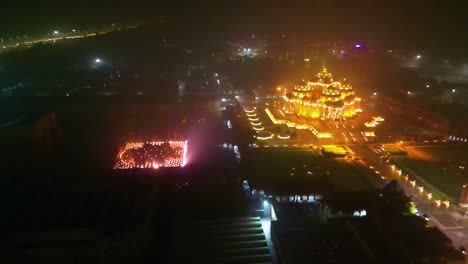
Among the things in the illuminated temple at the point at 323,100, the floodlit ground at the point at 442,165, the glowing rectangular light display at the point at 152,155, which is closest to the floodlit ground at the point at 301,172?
the floodlit ground at the point at 442,165

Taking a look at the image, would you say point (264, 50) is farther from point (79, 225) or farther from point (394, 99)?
point (79, 225)

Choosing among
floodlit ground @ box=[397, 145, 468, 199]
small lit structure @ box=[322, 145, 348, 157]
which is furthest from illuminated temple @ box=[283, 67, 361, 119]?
floodlit ground @ box=[397, 145, 468, 199]

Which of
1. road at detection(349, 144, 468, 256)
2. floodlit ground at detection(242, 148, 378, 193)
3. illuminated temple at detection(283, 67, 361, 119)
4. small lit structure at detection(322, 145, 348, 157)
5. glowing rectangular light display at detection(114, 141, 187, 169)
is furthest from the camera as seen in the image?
illuminated temple at detection(283, 67, 361, 119)

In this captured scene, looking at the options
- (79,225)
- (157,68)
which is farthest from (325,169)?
(157,68)

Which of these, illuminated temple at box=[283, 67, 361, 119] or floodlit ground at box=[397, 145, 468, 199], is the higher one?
illuminated temple at box=[283, 67, 361, 119]

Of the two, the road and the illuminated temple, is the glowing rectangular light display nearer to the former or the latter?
the road

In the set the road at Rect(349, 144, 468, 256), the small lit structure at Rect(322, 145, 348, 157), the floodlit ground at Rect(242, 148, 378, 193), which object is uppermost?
the small lit structure at Rect(322, 145, 348, 157)
